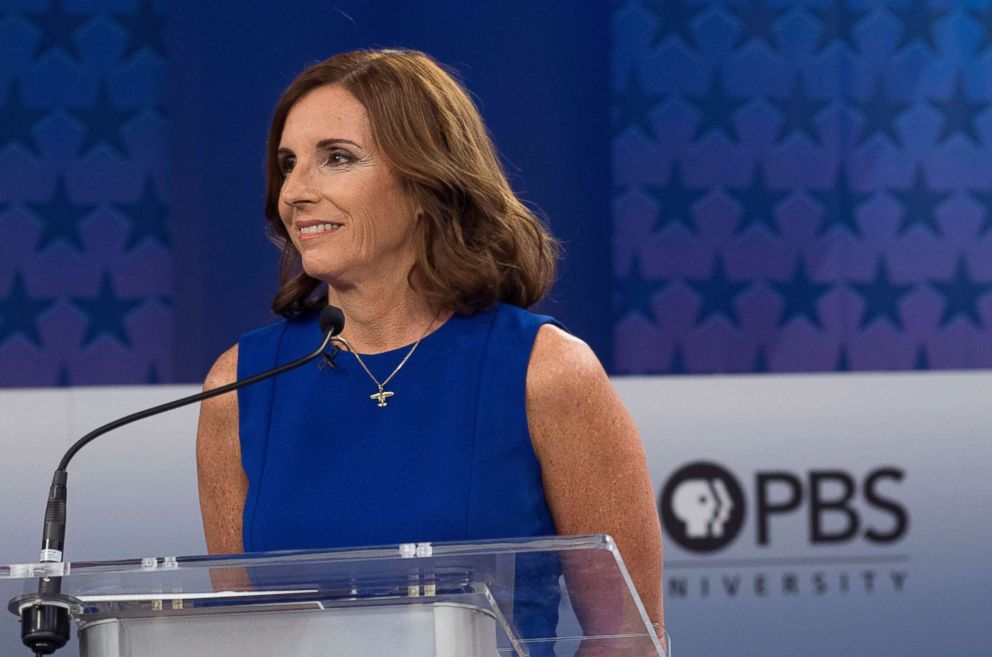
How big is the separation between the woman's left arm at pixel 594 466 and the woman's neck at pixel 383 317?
0.66ft

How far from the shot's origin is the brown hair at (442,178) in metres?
1.93

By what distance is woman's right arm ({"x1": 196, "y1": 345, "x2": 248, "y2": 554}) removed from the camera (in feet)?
6.71

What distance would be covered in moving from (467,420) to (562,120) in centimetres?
133

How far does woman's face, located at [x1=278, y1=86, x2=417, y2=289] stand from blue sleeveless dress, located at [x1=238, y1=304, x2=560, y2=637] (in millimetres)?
154

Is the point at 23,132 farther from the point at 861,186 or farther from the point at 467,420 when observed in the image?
the point at 861,186

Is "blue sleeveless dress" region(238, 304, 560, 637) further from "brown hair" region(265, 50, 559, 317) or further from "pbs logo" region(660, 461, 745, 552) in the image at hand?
"pbs logo" region(660, 461, 745, 552)

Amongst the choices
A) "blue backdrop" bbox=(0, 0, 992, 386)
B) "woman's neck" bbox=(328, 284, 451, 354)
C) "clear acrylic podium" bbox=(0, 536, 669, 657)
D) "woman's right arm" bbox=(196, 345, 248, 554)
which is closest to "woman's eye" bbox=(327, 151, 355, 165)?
"woman's neck" bbox=(328, 284, 451, 354)

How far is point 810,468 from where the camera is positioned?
3088 mm

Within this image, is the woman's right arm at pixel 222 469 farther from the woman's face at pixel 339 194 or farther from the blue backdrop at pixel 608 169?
the blue backdrop at pixel 608 169

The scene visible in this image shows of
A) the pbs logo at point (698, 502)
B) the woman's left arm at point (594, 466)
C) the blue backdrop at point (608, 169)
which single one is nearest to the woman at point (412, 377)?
the woman's left arm at point (594, 466)

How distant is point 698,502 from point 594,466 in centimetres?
127

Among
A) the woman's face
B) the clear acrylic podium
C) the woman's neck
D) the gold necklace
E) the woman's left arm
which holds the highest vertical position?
the woman's face

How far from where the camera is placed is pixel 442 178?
194 centimetres

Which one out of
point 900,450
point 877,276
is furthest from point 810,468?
point 877,276
